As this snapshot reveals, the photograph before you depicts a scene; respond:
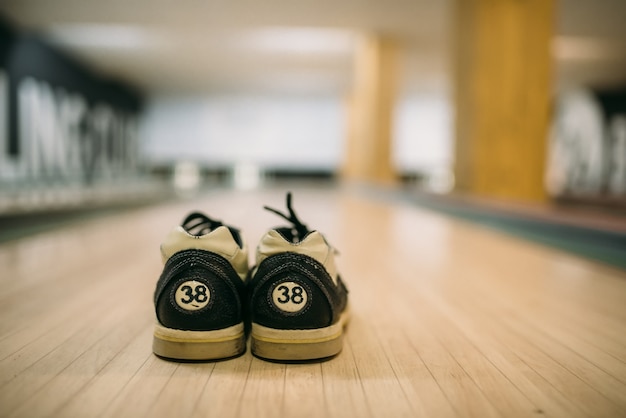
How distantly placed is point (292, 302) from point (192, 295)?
20 cm

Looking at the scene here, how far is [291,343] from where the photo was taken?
3.48 ft

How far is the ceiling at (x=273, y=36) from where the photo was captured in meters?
8.23

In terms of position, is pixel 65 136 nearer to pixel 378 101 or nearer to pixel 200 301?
pixel 378 101

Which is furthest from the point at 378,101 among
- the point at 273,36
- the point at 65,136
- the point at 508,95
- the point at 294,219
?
the point at 294,219

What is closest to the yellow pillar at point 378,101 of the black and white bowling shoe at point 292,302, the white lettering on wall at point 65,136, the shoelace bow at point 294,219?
the white lettering on wall at point 65,136

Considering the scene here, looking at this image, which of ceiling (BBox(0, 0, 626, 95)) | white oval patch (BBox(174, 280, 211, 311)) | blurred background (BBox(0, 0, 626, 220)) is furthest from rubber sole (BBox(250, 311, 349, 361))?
ceiling (BBox(0, 0, 626, 95))

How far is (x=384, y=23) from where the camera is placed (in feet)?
29.5

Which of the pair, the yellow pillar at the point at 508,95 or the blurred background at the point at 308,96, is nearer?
the yellow pillar at the point at 508,95

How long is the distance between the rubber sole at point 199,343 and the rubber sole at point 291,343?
0.05 metres

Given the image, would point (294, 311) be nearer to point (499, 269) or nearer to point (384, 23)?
point (499, 269)

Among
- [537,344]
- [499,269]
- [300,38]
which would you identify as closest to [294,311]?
[537,344]

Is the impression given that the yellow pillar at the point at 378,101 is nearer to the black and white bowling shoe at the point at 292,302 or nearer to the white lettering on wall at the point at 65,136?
the white lettering on wall at the point at 65,136

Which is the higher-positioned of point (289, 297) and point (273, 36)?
point (273, 36)

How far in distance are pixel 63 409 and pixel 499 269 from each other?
72.9 inches
